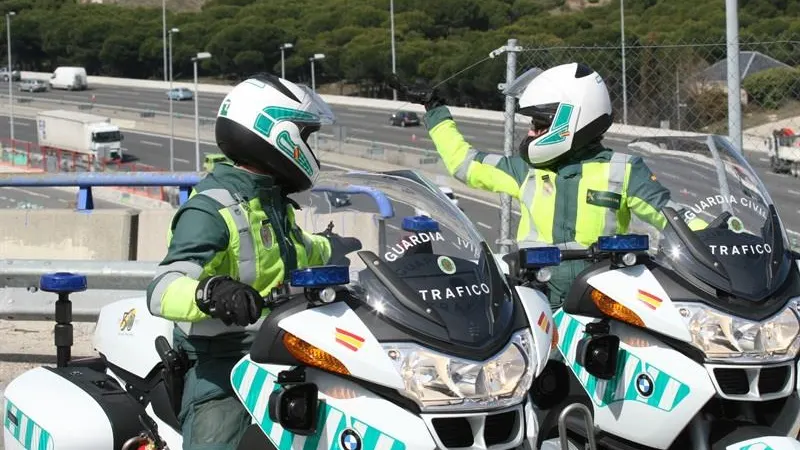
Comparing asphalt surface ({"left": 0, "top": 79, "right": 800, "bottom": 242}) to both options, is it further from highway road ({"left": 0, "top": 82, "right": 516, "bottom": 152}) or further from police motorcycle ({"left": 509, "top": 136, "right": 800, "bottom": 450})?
police motorcycle ({"left": 509, "top": 136, "right": 800, "bottom": 450})

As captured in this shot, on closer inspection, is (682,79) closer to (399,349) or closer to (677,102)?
(677,102)

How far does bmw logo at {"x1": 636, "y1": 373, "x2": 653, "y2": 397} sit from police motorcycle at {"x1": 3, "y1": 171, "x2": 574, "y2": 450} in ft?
3.55

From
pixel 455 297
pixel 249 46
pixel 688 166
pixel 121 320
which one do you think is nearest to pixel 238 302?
pixel 455 297

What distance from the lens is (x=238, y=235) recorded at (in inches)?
178

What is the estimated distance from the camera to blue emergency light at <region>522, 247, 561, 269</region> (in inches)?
193

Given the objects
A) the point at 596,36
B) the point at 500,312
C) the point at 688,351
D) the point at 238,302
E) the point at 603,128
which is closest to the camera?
the point at 238,302

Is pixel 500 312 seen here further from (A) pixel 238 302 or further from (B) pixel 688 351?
(B) pixel 688 351

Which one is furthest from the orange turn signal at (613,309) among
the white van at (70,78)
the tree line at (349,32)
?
the white van at (70,78)

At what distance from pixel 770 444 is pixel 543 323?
1251mm

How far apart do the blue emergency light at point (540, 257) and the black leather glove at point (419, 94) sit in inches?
79.7

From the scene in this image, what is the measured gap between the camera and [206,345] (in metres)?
4.59

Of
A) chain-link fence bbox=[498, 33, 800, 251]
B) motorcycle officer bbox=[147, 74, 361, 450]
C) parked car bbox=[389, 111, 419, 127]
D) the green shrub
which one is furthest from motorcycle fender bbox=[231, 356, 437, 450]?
parked car bbox=[389, 111, 419, 127]

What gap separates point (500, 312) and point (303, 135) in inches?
39.5

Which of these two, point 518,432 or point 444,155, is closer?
point 518,432
